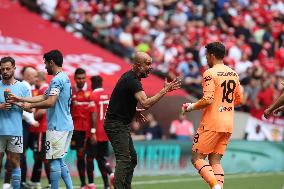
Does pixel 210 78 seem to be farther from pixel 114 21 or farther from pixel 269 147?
pixel 114 21

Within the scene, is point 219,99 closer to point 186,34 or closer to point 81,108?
point 81,108

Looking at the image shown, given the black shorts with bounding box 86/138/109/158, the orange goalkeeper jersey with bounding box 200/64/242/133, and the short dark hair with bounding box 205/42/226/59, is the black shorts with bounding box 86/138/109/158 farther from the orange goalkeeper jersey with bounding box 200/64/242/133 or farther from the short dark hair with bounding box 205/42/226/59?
the short dark hair with bounding box 205/42/226/59

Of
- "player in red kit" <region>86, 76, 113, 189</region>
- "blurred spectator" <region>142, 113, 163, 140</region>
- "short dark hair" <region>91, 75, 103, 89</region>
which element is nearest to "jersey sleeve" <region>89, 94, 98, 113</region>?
"player in red kit" <region>86, 76, 113, 189</region>

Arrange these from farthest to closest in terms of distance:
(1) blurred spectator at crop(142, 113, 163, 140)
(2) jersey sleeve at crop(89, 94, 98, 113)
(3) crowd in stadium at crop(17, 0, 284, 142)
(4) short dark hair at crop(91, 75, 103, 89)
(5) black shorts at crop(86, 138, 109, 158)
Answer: (3) crowd in stadium at crop(17, 0, 284, 142) < (1) blurred spectator at crop(142, 113, 163, 140) < (5) black shorts at crop(86, 138, 109, 158) < (4) short dark hair at crop(91, 75, 103, 89) < (2) jersey sleeve at crop(89, 94, 98, 113)

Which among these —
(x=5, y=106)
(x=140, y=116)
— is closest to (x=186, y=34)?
(x=140, y=116)

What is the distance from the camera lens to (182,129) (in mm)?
24438

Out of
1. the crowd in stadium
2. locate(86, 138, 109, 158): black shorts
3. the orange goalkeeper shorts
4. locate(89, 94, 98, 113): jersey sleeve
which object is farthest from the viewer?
the crowd in stadium

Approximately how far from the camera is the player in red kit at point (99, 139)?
16.4 meters

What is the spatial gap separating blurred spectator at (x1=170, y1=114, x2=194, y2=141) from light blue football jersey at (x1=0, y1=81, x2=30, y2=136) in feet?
34.5

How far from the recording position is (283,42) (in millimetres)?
31188

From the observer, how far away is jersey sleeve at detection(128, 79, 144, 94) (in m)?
13.2

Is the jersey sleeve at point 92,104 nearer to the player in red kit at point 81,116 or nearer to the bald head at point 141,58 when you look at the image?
the player in red kit at point 81,116

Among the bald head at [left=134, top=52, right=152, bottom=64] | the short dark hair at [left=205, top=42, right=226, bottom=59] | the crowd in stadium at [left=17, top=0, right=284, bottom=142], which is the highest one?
the crowd in stadium at [left=17, top=0, right=284, bottom=142]

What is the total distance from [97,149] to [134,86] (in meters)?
→ 3.75
